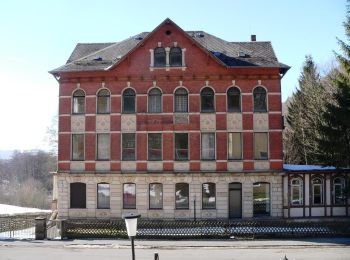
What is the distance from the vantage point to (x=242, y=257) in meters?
21.0

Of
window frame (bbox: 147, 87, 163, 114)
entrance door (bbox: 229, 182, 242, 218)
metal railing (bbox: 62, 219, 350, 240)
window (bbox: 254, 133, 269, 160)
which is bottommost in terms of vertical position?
metal railing (bbox: 62, 219, 350, 240)

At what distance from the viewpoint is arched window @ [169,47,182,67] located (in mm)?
32094

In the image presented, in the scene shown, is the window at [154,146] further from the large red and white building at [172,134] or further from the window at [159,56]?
the window at [159,56]

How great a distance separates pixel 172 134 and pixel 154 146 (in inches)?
58.2

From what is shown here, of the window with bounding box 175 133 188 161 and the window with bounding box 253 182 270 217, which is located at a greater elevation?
the window with bounding box 175 133 188 161

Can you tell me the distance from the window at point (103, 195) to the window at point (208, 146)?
22.6ft

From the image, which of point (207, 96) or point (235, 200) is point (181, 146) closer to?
point (207, 96)

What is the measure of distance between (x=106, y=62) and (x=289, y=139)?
81.4ft

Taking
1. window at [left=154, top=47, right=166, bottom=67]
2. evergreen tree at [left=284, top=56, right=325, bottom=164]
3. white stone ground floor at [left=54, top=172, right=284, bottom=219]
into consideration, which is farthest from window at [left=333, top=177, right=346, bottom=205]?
window at [left=154, top=47, right=166, bottom=67]

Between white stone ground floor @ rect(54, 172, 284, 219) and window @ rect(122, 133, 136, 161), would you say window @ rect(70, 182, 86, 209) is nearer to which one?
white stone ground floor @ rect(54, 172, 284, 219)

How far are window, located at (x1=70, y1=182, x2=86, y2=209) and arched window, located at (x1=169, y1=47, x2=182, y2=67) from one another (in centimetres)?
1030

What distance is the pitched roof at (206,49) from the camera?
32156 mm

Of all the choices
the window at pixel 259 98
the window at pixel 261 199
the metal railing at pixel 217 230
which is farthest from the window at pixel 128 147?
the window at pixel 259 98

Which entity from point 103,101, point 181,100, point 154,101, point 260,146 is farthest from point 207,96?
point 103,101
